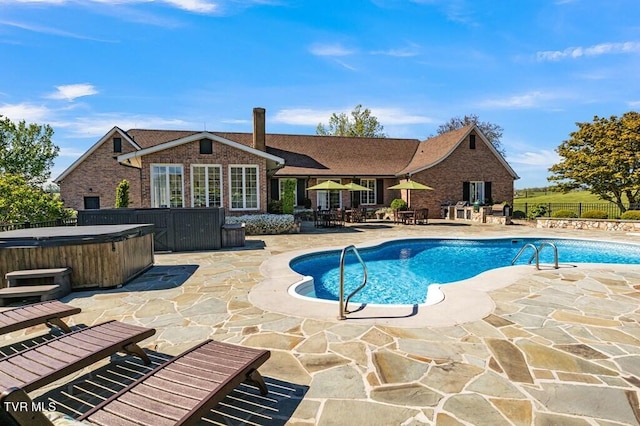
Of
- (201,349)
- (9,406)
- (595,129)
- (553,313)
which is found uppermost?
(595,129)

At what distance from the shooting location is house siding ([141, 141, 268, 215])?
15.2 meters

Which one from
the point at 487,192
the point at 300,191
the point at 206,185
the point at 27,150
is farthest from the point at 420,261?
the point at 27,150

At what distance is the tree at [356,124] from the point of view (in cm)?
4069

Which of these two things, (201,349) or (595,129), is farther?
(595,129)

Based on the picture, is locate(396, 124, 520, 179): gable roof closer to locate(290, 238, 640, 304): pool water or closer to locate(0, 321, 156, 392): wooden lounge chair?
locate(290, 238, 640, 304): pool water

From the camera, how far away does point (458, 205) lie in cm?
2325

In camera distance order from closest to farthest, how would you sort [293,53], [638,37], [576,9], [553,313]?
[553,313] → [576,9] → [638,37] → [293,53]

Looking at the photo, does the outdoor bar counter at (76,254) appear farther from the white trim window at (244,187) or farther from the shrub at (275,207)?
the shrub at (275,207)

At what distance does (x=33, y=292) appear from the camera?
217 inches

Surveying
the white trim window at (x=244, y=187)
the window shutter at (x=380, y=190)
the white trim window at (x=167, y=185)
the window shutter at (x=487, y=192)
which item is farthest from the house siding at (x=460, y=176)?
the white trim window at (x=167, y=185)

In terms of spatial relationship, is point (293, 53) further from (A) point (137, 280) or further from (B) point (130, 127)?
(B) point (130, 127)

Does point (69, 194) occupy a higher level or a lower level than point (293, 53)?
lower

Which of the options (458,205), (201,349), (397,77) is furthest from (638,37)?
(201,349)

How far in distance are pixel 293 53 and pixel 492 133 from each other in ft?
118
